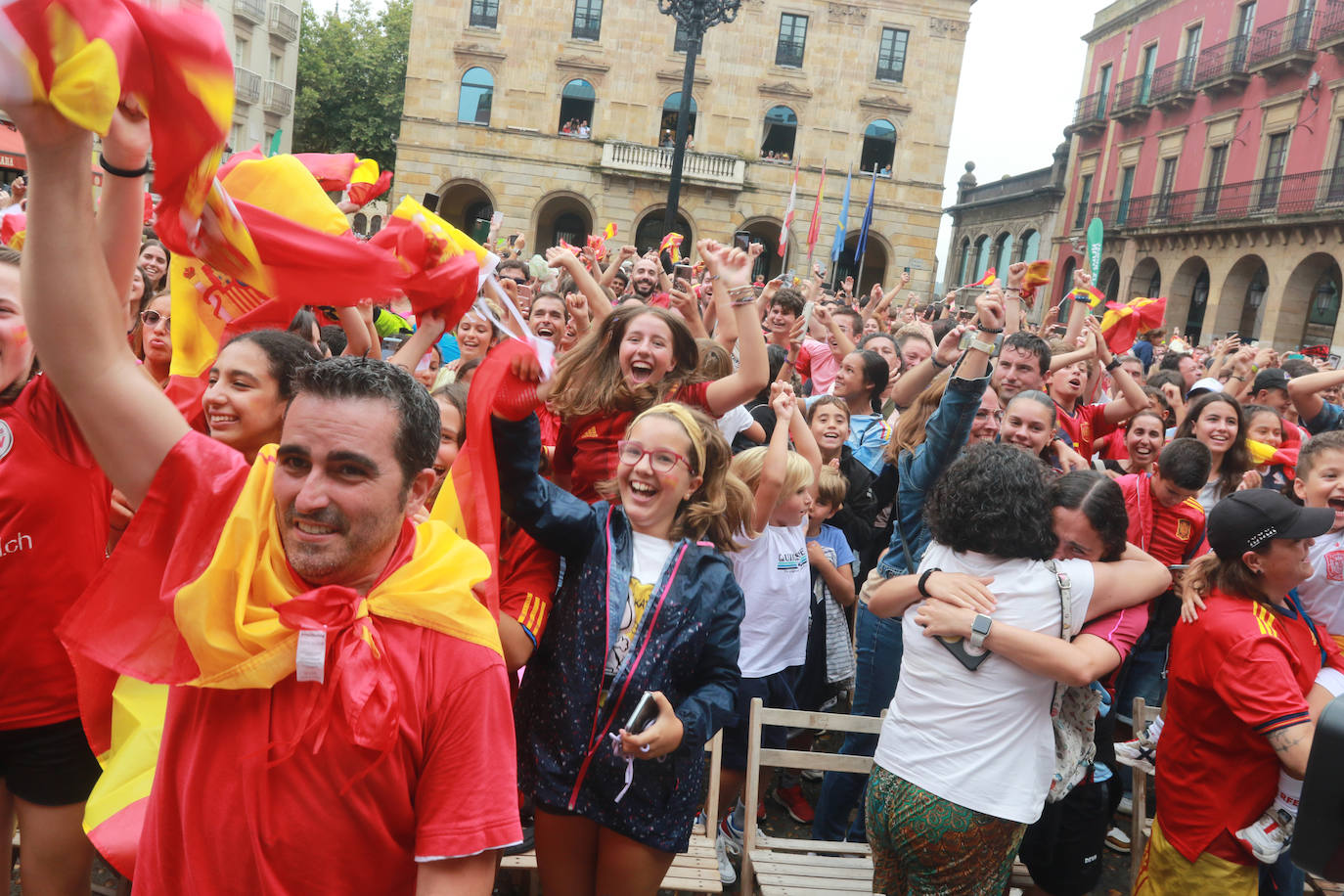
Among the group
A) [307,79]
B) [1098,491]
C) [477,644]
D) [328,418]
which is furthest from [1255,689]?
[307,79]

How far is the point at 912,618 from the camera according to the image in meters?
2.60

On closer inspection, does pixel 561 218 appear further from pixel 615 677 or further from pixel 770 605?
pixel 615 677

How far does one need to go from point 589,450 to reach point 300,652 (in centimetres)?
179

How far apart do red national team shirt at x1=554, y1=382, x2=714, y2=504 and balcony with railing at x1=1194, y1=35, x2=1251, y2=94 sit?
93.5ft

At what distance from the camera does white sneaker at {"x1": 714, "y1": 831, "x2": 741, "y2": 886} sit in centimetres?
356

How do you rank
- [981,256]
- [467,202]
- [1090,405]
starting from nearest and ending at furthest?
1. [1090,405]
2. [467,202]
3. [981,256]

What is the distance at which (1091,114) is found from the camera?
33469mm

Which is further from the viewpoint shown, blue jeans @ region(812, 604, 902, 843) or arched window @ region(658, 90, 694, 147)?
arched window @ region(658, 90, 694, 147)

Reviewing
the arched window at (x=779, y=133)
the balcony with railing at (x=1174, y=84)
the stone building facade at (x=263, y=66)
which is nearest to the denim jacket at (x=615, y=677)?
the arched window at (x=779, y=133)

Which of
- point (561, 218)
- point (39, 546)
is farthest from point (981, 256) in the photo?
point (39, 546)

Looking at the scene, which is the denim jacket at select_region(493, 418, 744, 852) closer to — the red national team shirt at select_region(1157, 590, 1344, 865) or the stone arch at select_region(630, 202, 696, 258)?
the red national team shirt at select_region(1157, 590, 1344, 865)

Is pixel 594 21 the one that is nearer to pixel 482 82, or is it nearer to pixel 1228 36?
pixel 482 82

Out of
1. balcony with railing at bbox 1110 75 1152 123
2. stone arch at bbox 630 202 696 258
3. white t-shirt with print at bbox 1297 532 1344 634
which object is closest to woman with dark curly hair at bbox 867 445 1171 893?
white t-shirt with print at bbox 1297 532 1344 634

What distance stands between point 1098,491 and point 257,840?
237 cm
